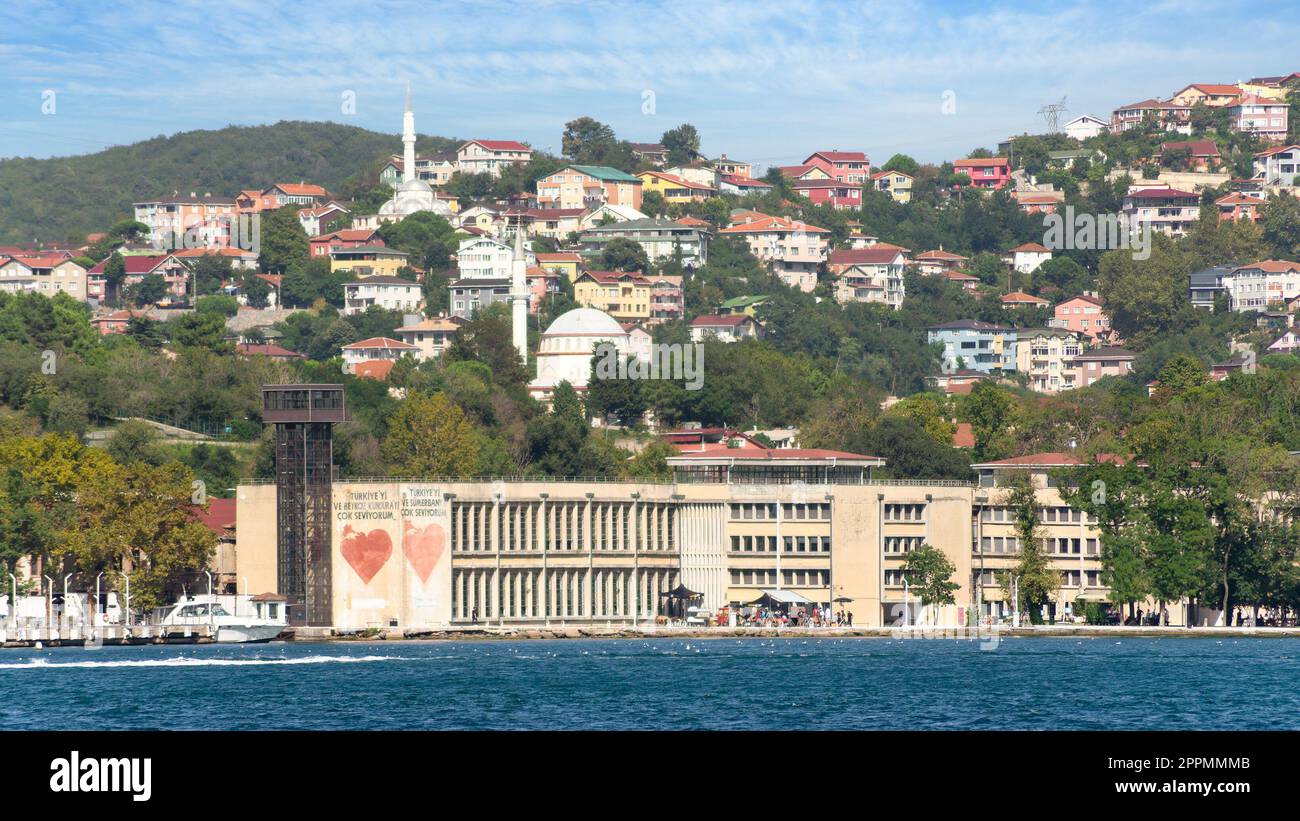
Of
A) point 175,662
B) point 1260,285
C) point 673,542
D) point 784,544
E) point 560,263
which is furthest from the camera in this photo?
point 560,263

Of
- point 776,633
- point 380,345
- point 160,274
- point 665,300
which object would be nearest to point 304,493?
point 776,633

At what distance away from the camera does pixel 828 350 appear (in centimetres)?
18275

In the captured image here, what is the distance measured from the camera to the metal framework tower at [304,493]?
9181cm

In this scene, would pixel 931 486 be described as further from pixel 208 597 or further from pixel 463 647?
pixel 208 597

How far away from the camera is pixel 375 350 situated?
165875 millimetres

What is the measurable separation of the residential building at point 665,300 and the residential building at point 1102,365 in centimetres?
3499

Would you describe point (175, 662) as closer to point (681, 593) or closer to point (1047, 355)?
point (681, 593)

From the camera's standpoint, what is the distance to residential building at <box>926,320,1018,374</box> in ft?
620

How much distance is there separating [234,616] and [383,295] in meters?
102

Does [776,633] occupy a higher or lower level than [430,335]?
lower

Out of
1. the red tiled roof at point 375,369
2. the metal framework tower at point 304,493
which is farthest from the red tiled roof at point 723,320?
the metal framework tower at point 304,493

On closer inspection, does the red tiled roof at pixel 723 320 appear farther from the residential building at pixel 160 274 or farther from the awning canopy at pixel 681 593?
the awning canopy at pixel 681 593

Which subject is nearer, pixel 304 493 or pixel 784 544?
pixel 304 493

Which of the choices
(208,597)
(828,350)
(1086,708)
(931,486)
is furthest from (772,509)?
(828,350)
